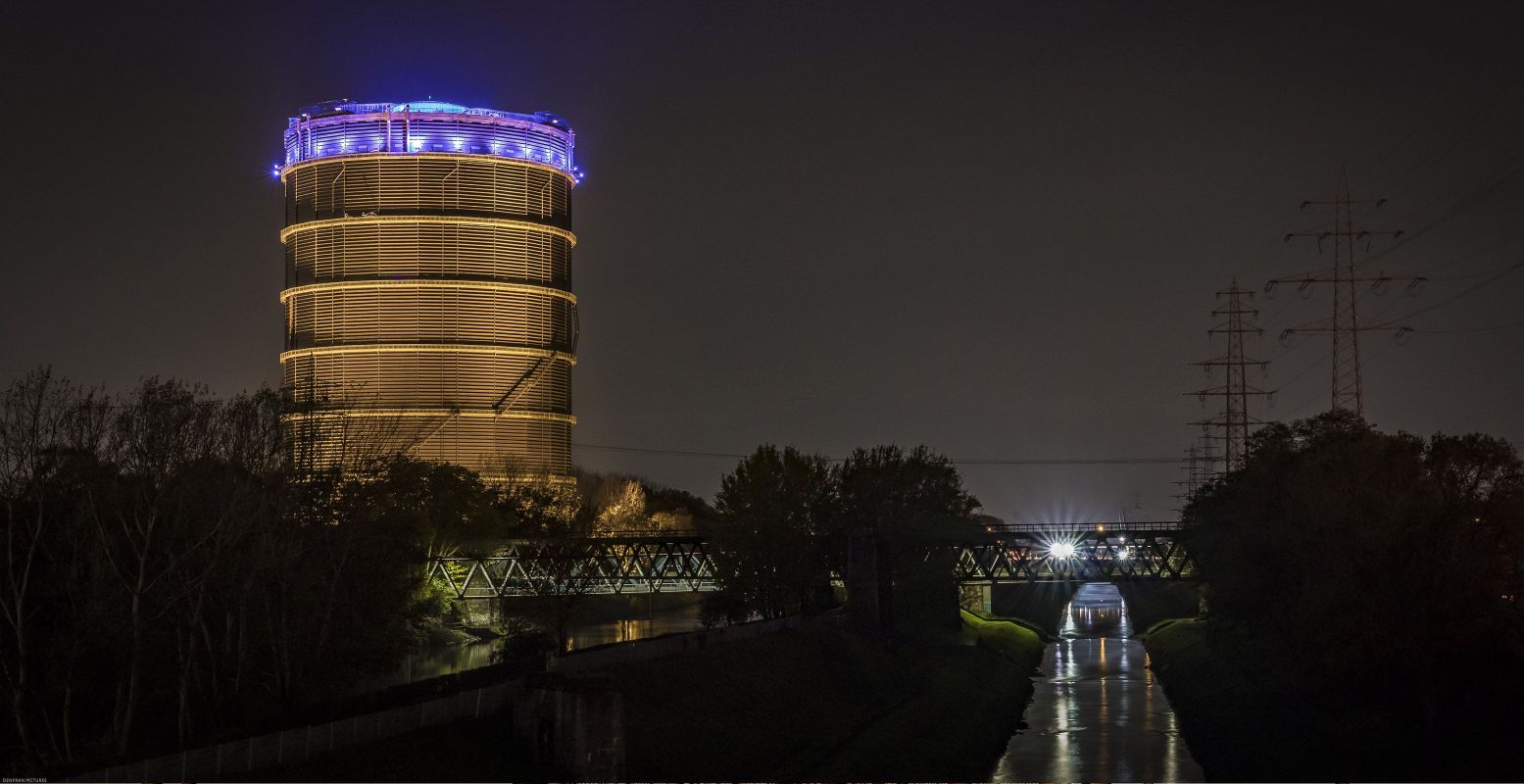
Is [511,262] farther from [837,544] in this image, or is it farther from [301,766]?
[301,766]

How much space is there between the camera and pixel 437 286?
3846 inches

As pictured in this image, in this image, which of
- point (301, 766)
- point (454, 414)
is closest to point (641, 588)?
point (454, 414)

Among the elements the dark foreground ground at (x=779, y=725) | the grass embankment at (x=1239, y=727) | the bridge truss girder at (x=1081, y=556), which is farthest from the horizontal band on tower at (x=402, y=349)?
the grass embankment at (x=1239, y=727)

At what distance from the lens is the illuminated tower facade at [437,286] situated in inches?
3853

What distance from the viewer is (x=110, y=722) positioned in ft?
144

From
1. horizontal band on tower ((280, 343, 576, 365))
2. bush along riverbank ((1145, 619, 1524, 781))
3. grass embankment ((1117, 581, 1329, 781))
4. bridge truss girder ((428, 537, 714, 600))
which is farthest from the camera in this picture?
horizontal band on tower ((280, 343, 576, 365))

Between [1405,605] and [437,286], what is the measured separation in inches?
2435

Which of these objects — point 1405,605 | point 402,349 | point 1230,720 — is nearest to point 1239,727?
point 1230,720

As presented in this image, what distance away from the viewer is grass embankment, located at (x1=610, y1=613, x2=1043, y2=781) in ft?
152

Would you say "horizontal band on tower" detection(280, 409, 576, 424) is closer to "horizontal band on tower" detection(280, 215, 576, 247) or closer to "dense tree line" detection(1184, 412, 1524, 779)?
"horizontal band on tower" detection(280, 215, 576, 247)

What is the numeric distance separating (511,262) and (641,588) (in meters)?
23.3

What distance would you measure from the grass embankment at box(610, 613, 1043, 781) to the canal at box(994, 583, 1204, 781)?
1.20m

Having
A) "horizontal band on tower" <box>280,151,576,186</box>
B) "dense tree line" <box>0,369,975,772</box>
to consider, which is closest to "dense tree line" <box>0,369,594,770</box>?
"dense tree line" <box>0,369,975,772</box>

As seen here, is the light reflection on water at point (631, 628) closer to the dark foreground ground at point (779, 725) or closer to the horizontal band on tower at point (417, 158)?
the dark foreground ground at point (779, 725)
